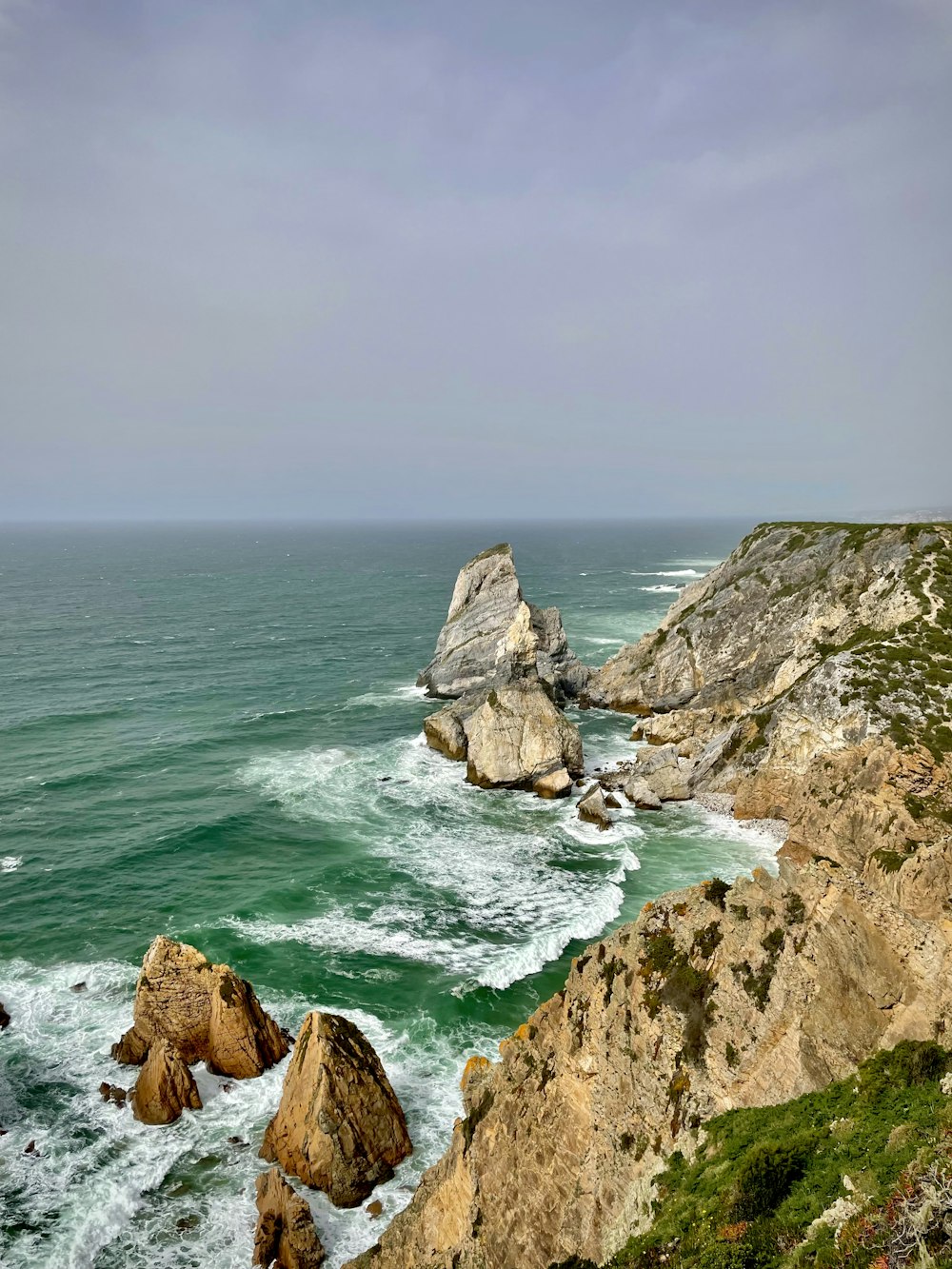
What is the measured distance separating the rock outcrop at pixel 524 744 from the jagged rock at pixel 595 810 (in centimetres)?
393

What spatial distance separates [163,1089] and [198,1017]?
2709mm

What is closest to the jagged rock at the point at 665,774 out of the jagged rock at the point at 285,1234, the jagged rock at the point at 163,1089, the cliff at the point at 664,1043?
the cliff at the point at 664,1043

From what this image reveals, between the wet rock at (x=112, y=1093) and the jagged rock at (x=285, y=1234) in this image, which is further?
the wet rock at (x=112, y=1093)

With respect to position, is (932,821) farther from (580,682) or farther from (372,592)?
(372,592)

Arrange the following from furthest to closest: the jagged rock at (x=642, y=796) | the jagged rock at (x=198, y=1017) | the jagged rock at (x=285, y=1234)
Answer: the jagged rock at (x=642, y=796), the jagged rock at (x=198, y=1017), the jagged rock at (x=285, y=1234)

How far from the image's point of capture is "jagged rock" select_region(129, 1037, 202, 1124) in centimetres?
2525

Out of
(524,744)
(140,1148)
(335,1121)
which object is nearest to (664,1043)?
(335,1121)

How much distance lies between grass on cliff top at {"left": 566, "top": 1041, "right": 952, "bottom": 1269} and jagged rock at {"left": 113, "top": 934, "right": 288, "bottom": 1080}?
18.2 m

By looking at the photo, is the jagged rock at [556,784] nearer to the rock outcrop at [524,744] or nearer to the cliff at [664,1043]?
the rock outcrop at [524,744]

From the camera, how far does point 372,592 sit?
164m

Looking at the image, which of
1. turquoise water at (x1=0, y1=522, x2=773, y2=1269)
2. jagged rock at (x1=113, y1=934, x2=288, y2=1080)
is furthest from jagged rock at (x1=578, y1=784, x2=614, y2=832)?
jagged rock at (x1=113, y1=934, x2=288, y2=1080)

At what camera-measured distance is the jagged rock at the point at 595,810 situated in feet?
157

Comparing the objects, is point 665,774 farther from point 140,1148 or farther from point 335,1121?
point 140,1148

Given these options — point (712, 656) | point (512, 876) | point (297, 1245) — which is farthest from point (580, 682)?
point (297, 1245)
